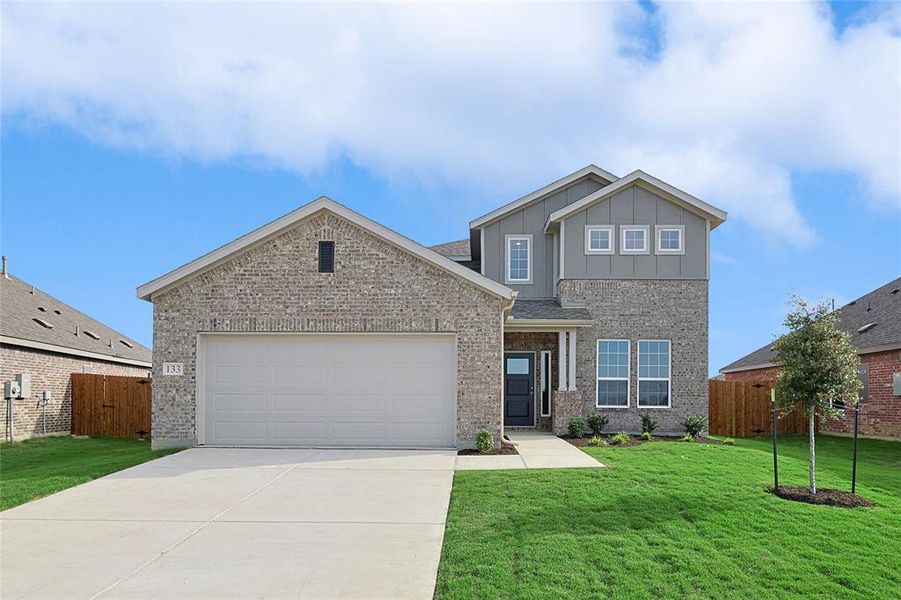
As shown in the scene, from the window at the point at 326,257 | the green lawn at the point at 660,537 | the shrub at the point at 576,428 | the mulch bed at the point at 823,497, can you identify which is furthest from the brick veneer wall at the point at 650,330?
the mulch bed at the point at 823,497

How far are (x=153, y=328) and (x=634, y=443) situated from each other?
11.0 m

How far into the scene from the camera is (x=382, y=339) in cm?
1510

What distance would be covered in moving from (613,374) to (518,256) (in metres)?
4.43

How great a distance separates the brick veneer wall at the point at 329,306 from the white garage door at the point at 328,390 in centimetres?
31

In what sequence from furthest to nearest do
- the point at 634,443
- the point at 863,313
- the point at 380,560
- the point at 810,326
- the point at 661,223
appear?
the point at 863,313 < the point at 661,223 < the point at 634,443 < the point at 810,326 < the point at 380,560

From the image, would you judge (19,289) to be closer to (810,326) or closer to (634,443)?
(634,443)

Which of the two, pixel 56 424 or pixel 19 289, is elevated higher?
pixel 19 289

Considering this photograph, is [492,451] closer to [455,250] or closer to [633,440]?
[633,440]

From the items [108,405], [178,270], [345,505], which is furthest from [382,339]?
[108,405]

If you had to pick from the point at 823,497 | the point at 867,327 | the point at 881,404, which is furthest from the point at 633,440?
the point at 867,327

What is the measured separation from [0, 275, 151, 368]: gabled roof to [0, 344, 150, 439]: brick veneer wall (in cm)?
28

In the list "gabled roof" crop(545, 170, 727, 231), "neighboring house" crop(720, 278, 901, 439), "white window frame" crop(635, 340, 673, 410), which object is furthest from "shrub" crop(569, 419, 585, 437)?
"neighboring house" crop(720, 278, 901, 439)

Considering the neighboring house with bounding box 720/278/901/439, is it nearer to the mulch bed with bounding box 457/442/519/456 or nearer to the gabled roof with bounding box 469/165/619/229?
the gabled roof with bounding box 469/165/619/229

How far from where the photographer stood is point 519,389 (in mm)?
19750
